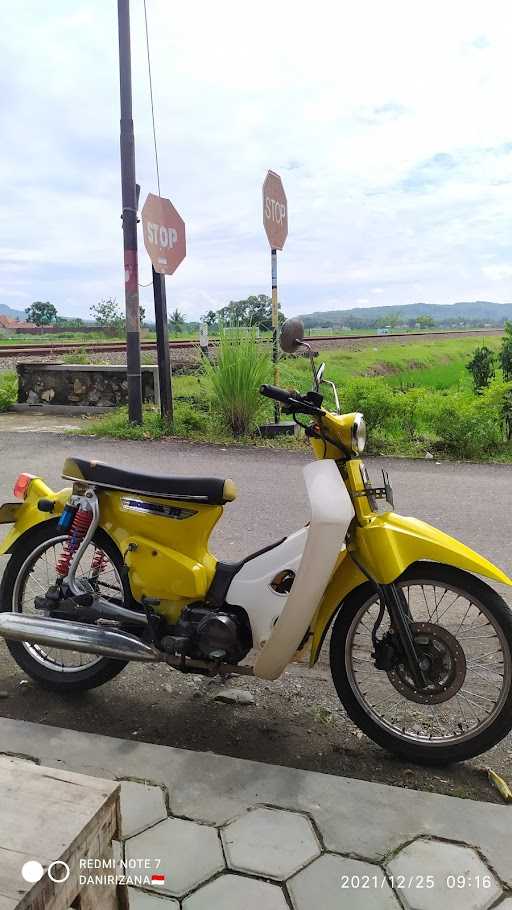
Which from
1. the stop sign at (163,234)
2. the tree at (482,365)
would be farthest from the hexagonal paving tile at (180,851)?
the tree at (482,365)

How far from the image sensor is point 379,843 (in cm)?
207

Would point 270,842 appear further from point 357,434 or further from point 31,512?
point 31,512

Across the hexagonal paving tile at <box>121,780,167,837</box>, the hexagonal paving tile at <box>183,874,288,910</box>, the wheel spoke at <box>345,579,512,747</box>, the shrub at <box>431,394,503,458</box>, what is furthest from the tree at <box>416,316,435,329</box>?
the hexagonal paving tile at <box>183,874,288,910</box>

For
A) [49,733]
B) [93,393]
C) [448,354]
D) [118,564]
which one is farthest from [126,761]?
[448,354]

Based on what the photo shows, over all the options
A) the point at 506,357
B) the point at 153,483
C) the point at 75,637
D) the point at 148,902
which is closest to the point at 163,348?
the point at 506,357

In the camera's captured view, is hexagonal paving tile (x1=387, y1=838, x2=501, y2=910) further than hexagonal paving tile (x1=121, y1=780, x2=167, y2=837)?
No

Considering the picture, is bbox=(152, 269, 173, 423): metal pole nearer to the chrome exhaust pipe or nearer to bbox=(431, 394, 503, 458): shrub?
bbox=(431, 394, 503, 458): shrub

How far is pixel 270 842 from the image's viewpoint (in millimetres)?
2070

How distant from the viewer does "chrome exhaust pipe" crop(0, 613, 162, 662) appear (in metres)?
2.73

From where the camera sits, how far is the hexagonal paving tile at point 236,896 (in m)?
1.84

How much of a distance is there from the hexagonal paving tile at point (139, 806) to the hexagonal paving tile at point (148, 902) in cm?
21

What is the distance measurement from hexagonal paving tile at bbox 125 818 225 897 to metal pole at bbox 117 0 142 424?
7881 mm

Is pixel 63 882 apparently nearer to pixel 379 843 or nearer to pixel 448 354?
pixel 379 843

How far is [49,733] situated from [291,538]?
1159 millimetres
